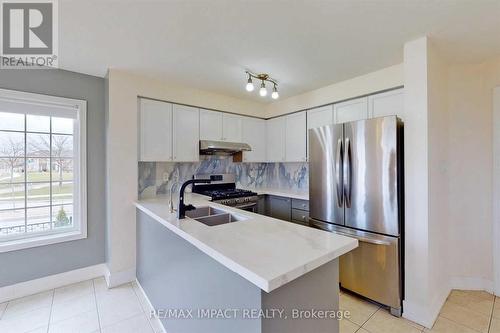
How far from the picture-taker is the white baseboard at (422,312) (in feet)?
6.22

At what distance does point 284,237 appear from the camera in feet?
4.24

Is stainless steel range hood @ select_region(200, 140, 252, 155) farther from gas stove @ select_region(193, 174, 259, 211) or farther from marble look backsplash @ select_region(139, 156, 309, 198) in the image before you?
gas stove @ select_region(193, 174, 259, 211)

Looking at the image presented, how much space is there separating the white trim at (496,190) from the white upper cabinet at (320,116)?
1.63 meters

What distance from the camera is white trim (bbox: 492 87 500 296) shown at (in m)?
2.34

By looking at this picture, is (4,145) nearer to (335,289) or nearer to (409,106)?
(335,289)

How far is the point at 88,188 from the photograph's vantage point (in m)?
2.73

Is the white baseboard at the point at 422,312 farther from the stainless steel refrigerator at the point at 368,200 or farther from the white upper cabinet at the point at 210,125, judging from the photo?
the white upper cabinet at the point at 210,125

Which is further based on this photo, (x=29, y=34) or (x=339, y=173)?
(x=339, y=173)

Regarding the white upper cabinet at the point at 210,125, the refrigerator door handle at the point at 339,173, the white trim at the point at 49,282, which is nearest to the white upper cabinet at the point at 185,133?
the white upper cabinet at the point at 210,125

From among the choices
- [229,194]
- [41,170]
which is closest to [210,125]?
[229,194]

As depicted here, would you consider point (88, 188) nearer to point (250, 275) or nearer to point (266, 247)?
point (266, 247)

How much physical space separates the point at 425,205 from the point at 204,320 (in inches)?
75.6

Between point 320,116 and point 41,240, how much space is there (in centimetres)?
366

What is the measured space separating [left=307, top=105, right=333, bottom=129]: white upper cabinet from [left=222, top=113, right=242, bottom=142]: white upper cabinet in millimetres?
1104
